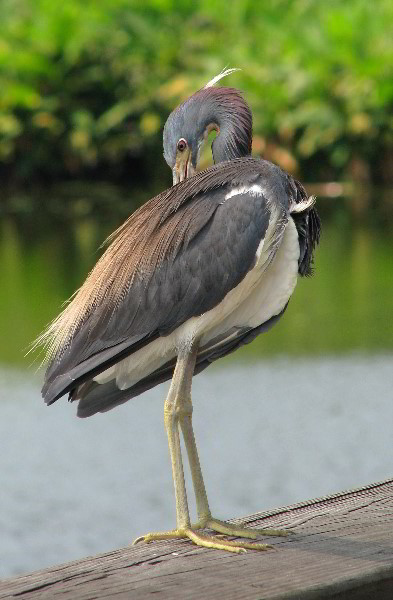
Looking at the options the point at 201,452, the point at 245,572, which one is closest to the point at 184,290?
the point at 245,572

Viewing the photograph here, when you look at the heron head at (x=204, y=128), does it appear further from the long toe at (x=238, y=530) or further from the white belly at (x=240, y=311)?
the long toe at (x=238, y=530)

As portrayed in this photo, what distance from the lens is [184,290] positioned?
3.16 metres

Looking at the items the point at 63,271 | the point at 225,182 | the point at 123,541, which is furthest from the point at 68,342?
the point at 63,271

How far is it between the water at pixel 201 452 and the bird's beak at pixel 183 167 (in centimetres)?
312

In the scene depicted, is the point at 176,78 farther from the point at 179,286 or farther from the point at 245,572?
the point at 245,572

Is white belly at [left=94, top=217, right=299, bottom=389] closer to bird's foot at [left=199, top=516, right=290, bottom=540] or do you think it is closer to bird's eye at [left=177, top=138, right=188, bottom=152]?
bird's foot at [left=199, top=516, right=290, bottom=540]

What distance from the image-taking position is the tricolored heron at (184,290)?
3098mm

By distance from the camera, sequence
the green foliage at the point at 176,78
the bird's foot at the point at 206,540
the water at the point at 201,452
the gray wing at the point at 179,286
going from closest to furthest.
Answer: the bird's foot at the point at 206,540 → the gray wing at the point at 179,286 → the water at the point at 201,452 → the green foliage at the point at 176,78

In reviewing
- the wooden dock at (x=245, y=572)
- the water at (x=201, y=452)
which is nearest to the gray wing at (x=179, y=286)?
the wooden dock at (x=245, y=572)

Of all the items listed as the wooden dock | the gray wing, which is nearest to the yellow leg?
the gray wing

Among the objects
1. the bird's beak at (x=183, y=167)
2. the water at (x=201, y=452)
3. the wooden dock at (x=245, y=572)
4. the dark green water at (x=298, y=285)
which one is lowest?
the wooden dock at (x=245, y=572)

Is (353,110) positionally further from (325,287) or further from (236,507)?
(236,507)

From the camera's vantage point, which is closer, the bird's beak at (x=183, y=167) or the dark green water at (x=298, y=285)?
the bird's beak at (x=183, y=167)

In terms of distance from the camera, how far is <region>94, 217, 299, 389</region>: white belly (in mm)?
3119
